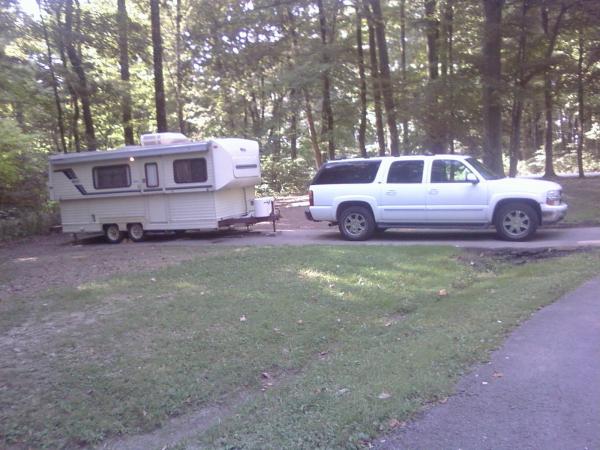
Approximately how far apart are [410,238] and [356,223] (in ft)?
4.39

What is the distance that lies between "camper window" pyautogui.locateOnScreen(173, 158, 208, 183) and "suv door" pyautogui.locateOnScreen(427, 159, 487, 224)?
19.1 feet

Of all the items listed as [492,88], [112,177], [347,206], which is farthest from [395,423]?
[492,88]

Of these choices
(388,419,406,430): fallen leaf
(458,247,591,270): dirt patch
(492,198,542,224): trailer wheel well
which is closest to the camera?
(388,419,406,430): fallen leaf

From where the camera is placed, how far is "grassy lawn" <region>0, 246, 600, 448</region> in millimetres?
4746

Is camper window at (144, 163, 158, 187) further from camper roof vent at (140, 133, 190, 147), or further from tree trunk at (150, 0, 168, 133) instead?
tree trunk at (150, 0, 168, 133)

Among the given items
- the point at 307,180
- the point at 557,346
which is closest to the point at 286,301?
the point at 557,346

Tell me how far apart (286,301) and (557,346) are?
3.54 metres

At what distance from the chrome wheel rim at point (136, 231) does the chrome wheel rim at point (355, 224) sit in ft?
20.0

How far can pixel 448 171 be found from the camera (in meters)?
13.0

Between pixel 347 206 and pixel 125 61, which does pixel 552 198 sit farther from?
pixel 125 61

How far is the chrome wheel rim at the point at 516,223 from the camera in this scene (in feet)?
40.2

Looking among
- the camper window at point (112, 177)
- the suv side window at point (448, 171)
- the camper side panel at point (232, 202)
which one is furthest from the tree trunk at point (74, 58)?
the suv side window at point (448, 171)

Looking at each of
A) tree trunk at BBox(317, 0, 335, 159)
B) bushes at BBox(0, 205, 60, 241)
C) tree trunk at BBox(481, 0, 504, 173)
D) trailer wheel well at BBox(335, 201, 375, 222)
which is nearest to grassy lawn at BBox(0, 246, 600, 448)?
trailer wheel well at BBox(335, 201, 375, 222)

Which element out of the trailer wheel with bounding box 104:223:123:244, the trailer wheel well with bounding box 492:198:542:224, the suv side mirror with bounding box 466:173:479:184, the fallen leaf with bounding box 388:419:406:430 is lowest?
the fallen leaf with bounding box 388:419:406:430
